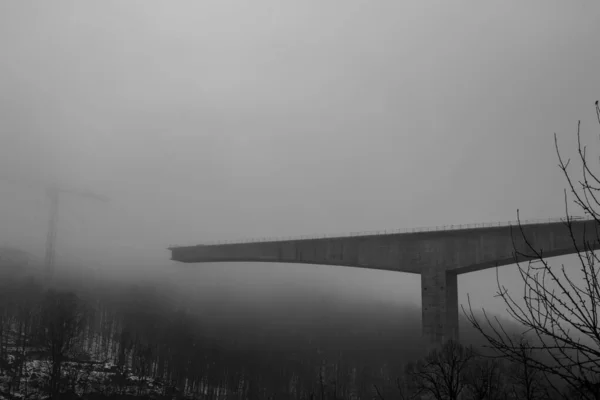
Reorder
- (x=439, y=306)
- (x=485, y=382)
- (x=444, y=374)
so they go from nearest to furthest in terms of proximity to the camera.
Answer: (x=485, y=382), (x=444, y=374), (x=439, y=306)

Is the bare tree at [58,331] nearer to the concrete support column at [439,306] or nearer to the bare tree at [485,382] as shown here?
the concrete support column at [439,306]

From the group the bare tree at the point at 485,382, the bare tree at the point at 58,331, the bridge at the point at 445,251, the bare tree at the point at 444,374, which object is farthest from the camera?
the bare tree at the point at 58,331

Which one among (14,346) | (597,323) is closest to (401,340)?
(14,346)

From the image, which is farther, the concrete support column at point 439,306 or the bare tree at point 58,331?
the bare tree at point 58,331

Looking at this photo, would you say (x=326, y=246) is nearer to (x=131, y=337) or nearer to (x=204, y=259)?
(x=204, y=259)

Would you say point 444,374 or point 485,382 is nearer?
point 485,382

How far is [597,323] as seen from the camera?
4.92 meters

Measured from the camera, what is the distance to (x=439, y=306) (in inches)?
1585

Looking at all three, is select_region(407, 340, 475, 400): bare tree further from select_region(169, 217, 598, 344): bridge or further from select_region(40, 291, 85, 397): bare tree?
select_region(40, 291, 85, 397): bare tree

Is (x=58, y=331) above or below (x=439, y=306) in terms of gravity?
below

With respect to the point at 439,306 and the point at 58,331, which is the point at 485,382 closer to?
the point at 439,306

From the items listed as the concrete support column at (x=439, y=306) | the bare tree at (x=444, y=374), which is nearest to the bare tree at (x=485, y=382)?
the bare tree at (x=444, y=374)

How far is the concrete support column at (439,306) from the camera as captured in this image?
3944 cm

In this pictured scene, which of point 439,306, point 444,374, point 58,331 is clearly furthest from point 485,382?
point 58,331
